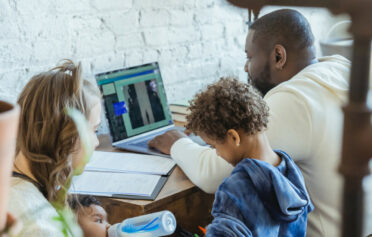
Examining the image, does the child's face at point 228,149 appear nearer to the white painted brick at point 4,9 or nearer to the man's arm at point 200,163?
the man's arm at point 200,163

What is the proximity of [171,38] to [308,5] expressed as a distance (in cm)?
194

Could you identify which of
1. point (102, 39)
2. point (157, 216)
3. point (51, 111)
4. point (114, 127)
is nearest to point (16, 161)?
point (51, 111)

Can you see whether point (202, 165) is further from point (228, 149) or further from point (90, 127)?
point (90, 127)

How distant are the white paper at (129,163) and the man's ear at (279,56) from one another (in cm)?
51

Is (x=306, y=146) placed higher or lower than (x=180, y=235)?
higher

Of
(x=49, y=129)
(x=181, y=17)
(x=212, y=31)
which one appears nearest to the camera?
(x=49, y=129)

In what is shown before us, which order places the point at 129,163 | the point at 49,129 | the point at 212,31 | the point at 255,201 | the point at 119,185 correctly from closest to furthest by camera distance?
the point at 49,129 < the point at 255,201 < the point at 119,185 < the point at 129,163 < the point at 212,31

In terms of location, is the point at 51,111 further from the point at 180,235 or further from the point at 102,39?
the point at 102,39

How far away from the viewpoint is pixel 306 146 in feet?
4.32

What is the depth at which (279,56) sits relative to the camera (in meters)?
1.56

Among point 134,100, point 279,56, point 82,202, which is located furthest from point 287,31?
point 82,202

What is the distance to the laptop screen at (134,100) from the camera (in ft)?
5.55

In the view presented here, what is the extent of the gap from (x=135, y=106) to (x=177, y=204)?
536 millimetres

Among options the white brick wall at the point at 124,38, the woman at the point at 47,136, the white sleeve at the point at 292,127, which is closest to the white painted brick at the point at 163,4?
the white brick wall at the point at 124,38
